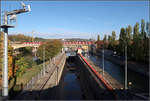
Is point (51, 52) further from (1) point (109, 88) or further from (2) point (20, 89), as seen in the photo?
(1) point (109, 88)

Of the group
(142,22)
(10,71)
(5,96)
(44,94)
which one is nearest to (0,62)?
(10,71)

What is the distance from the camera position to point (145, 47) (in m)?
22.2

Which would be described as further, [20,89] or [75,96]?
[75,96]

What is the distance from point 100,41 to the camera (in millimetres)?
65562

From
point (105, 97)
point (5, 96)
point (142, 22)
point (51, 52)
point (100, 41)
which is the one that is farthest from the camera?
point (100, 41)

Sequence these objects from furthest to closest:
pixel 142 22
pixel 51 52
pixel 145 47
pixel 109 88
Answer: pixel 51 52 < pixel 142 22 < pixel 145 47 < pixel 109 88

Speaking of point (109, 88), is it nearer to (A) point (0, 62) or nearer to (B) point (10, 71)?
(B) point (10, 71)

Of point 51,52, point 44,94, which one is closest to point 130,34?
point 51,52

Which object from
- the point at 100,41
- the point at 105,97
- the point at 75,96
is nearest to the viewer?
the point at 105,97

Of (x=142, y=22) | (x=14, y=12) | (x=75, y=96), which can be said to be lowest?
(x=75, y=96)

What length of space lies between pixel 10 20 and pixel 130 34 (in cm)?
2912

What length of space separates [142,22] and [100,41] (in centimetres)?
3914

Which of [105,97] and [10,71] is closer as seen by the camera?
[105,97]

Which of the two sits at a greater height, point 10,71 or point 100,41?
point 100,41
